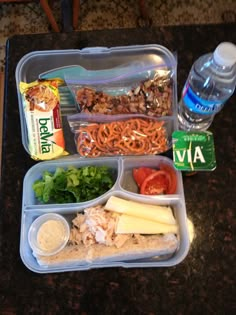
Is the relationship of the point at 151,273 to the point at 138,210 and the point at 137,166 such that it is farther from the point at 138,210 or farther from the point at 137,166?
the point at 137,166

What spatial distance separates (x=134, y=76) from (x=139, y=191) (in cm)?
33

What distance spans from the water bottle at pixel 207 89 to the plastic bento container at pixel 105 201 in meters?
0.14

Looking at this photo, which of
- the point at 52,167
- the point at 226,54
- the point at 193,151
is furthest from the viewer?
the point at 52,167

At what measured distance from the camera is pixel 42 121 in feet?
2.98

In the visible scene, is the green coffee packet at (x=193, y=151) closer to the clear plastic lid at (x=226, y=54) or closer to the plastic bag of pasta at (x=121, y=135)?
the plastic bag of pasta at (x=121, y=135)

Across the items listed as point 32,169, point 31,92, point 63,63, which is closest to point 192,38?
point 63,63

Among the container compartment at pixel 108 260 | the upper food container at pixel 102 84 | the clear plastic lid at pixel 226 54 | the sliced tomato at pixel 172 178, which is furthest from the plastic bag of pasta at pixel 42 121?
the clear plastic lid at pixel 226 54

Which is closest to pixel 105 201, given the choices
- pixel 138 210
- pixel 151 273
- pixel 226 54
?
pixel 138 210

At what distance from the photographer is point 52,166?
0.92 metres

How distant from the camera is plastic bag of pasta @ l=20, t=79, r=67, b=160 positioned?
901mm

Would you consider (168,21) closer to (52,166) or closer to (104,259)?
(52,166)

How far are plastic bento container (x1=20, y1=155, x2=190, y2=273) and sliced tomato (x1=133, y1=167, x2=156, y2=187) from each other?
0.01 m

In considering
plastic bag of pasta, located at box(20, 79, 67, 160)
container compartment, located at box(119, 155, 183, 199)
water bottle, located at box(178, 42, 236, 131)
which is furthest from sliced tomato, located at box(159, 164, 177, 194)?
plastic bag of pasta, located at box(20, 79, 67, 160)

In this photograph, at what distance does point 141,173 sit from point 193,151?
16 centimetres
